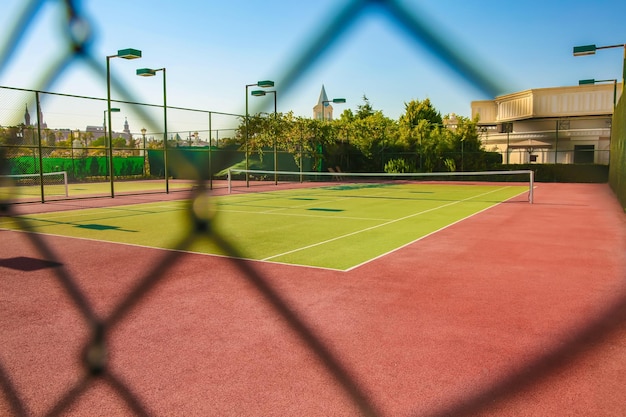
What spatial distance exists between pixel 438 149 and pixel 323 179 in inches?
358

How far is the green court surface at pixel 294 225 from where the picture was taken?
9.32m

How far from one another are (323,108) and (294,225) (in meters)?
12.0

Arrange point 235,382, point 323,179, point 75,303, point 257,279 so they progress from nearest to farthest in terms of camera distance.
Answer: point 257,279 → point 235,382 → point 75,303 → point 323,179

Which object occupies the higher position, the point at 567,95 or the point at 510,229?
the point at 567,95

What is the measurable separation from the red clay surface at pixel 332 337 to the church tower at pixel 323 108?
0.63m

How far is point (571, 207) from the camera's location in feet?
57.1

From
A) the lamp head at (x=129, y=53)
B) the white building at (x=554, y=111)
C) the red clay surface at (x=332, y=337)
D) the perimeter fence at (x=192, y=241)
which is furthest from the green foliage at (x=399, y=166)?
the white building at (x=554, y=111)

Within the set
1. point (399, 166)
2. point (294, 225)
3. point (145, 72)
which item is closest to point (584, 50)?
point (145, 72)

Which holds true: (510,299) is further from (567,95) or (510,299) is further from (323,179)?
(323,179)

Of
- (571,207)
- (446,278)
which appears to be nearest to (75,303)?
(446,278)

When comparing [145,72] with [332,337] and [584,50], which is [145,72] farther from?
[332,337]

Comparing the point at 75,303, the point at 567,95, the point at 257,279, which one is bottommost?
the point at 75,303

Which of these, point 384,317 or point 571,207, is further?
point 571,207

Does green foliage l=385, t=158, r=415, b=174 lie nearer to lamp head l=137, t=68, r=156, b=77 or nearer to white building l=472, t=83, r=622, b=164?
lamp head l=137, t=68, r=156, b=77
